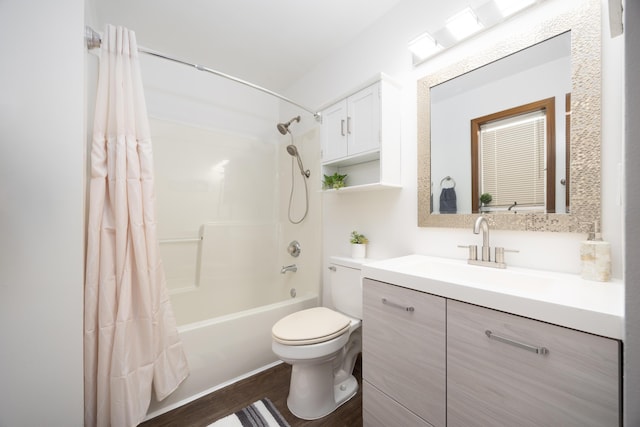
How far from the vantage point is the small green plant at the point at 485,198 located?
120 centimetres

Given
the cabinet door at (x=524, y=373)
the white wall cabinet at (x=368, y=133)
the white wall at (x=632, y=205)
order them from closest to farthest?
the white wall at (x=632, y=205) < the cabinet door at (x=524, y=373) < the white wall cabinet at (x=368, y=133)

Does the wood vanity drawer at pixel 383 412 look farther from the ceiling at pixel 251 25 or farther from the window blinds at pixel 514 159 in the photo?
the ceiling at pixel 251 25

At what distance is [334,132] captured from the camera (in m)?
1.73

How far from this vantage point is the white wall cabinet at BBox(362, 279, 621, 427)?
0.60 m

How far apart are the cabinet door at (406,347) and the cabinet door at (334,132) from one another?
94cm

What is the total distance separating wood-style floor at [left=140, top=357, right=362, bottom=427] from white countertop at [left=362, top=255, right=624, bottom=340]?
2.80 feet

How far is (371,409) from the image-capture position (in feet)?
3.67

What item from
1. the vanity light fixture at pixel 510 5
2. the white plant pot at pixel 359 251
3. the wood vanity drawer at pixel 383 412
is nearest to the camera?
the wood vanity drawer at pixel 383 412

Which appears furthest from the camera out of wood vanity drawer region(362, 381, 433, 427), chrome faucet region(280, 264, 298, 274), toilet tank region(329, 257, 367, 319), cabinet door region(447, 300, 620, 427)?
chrome faucet region(280, 264, 298, 274)

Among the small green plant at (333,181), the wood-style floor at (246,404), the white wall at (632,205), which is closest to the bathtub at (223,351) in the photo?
the wood-style floor at (246,404)

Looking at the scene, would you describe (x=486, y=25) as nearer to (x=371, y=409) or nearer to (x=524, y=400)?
(x=524, y=400)

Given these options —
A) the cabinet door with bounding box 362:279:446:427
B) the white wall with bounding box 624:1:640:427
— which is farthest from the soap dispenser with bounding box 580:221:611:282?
the white wall with bounding box 624:1:640:427

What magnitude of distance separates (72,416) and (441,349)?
4.89 feet

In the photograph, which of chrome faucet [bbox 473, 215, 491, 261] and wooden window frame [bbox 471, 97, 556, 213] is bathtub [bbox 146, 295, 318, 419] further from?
wooden window frame [bbox 471, 97, 556, 213]
